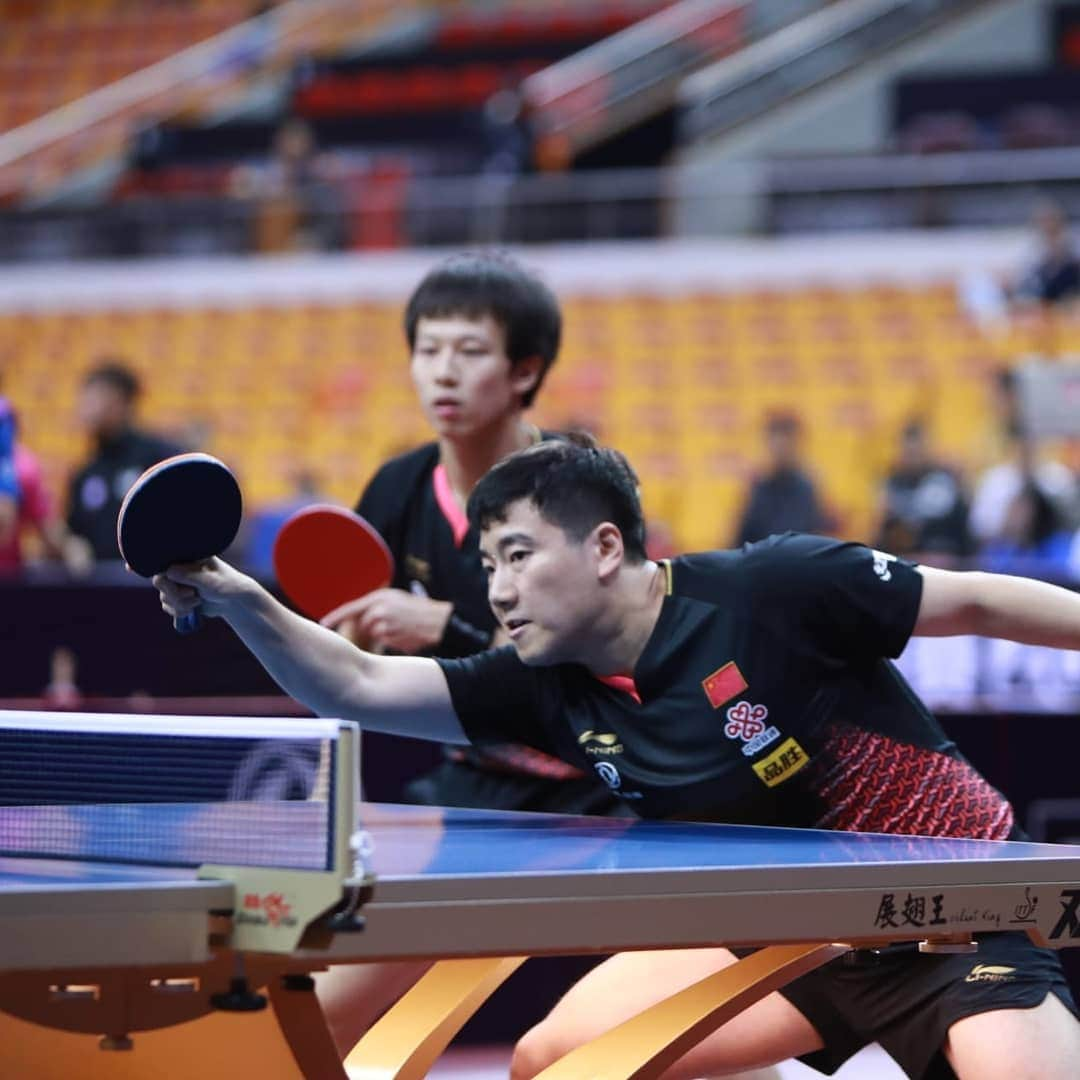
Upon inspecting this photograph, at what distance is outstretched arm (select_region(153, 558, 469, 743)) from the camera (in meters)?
2.78

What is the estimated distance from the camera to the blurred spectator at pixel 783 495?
9.32 metres

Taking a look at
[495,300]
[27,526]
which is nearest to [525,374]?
[495,300]

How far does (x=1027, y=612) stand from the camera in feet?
9.09

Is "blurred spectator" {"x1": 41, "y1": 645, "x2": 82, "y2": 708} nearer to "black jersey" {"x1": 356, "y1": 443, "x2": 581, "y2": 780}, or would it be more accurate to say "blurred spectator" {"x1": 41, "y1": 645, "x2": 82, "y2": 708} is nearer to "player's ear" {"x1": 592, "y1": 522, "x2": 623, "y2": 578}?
"black jersey" {"x1": 356, "y1": 443, "x2": 581, "y2": 780}

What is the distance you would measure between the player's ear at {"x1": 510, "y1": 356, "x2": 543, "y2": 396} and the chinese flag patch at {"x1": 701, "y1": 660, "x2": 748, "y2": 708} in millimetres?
1049

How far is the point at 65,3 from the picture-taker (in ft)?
74.7

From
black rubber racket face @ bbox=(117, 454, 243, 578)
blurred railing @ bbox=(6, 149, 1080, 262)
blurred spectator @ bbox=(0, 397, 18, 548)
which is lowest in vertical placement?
black rubber racket face @ bbox=(117, 454, 243, 578)

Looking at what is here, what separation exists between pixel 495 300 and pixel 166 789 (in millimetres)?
1599

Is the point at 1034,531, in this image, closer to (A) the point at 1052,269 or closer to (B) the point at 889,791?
(A) the point at 1052,269

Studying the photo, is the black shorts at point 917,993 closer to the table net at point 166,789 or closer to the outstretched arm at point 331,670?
the outstretched arm at point 331,670

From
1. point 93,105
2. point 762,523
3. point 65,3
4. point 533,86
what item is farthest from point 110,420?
point 65,3

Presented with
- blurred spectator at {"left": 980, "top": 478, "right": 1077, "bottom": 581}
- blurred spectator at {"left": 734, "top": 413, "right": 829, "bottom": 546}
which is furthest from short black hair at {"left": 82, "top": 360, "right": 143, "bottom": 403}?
blurred spectator at {"left": 980, "top": 478, "right": 1077, "bottom": 581}

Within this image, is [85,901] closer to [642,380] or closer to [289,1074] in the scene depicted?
[289,1074]

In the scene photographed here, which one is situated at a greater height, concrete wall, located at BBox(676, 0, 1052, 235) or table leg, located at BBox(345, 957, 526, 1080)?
concrete wall, located at BBox(676, 0, 1052, 235)
